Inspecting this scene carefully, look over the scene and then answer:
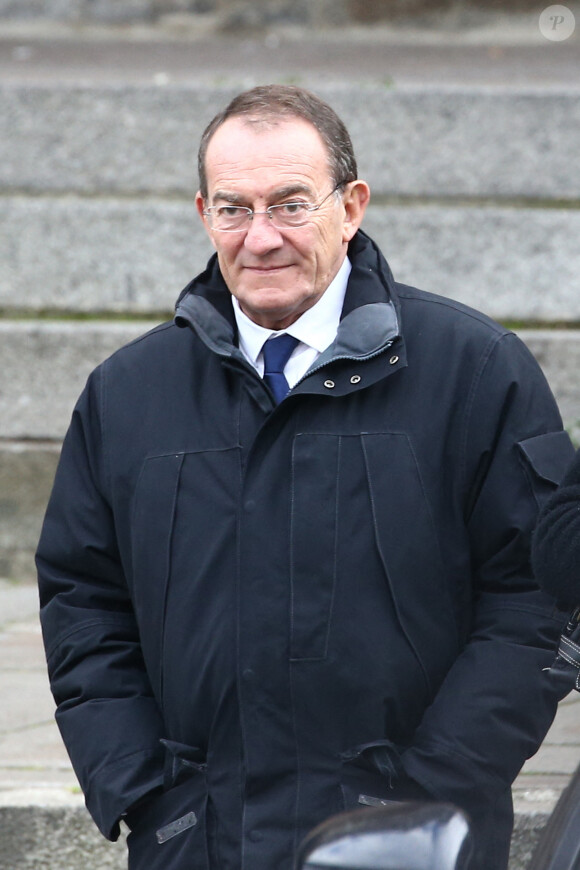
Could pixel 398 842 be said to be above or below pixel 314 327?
below

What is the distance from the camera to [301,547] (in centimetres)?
227

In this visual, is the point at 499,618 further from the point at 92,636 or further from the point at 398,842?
the point at 398,842

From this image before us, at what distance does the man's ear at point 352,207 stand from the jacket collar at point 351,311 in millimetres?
46

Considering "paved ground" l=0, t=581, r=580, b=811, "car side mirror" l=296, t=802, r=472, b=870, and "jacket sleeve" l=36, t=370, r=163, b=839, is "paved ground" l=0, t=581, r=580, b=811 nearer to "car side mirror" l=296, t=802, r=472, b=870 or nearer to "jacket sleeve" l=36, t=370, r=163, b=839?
"jacket sleeve" l=36, t=370, r=163, b=839

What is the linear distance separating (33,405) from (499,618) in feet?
11.4

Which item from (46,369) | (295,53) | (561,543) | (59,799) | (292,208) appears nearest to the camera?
(561,543)

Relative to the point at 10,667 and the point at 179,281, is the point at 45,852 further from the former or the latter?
the point at 179,281

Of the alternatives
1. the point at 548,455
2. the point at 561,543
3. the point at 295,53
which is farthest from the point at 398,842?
the point at 295,53

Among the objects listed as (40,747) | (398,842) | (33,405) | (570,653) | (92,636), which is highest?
(398,842)

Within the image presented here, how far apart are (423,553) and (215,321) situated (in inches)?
23.4

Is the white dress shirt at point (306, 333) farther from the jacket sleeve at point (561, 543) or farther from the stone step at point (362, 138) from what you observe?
the stone step at point (362, 138)

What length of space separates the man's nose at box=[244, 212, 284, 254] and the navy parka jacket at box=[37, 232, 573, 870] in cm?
18

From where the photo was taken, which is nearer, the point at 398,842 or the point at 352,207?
the point at 398,842

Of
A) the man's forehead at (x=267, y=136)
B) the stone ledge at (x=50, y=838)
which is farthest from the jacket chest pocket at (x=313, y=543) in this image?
the stone ledge at (x=50, y=838)
